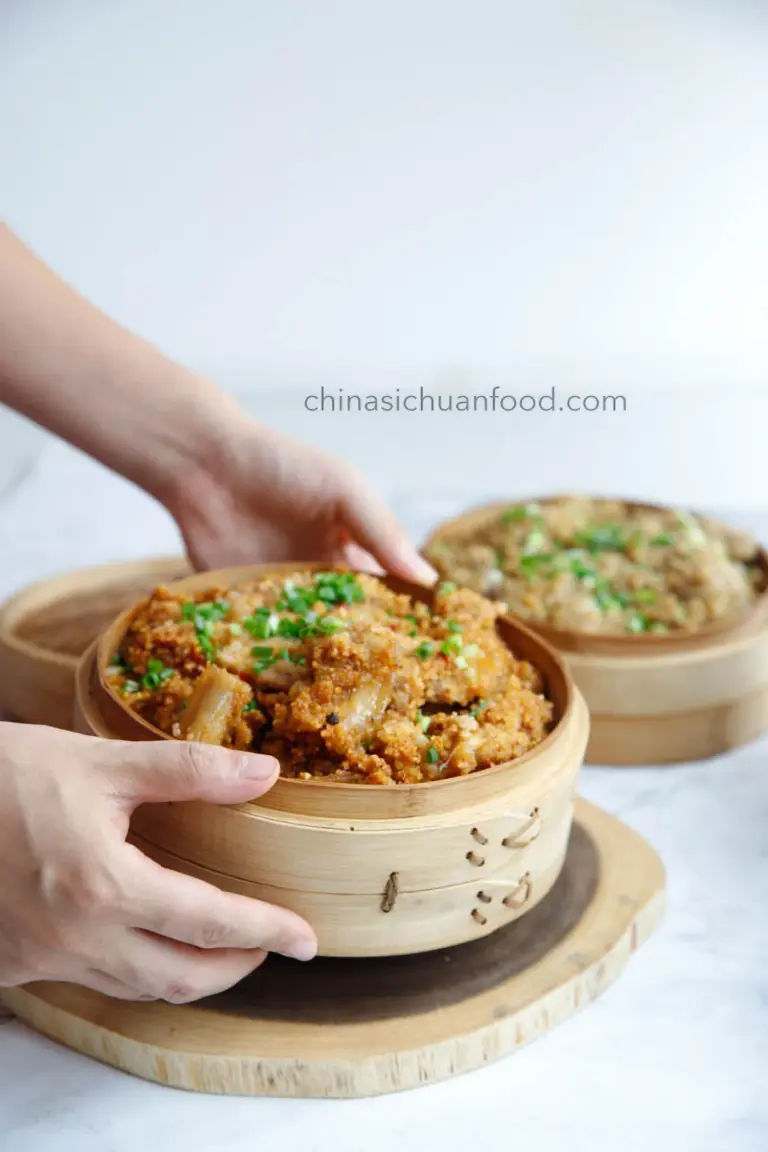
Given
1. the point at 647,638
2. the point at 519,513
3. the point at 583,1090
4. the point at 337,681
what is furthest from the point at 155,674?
the point at 519,513

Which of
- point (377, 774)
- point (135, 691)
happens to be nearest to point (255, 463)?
point (135, 691)

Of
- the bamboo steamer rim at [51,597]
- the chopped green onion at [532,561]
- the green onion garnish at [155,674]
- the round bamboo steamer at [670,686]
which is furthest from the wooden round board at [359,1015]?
the chopped green onion at [532,561]

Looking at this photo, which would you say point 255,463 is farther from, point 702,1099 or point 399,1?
point 399,1

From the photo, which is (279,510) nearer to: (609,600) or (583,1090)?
(609,600)

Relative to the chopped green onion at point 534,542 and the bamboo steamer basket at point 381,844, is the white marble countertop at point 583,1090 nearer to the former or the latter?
the bamboo steamer basket at point 381,844

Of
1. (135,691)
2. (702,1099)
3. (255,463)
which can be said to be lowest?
(702,1099)

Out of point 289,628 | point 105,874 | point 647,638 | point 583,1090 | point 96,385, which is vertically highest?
point 96,385
